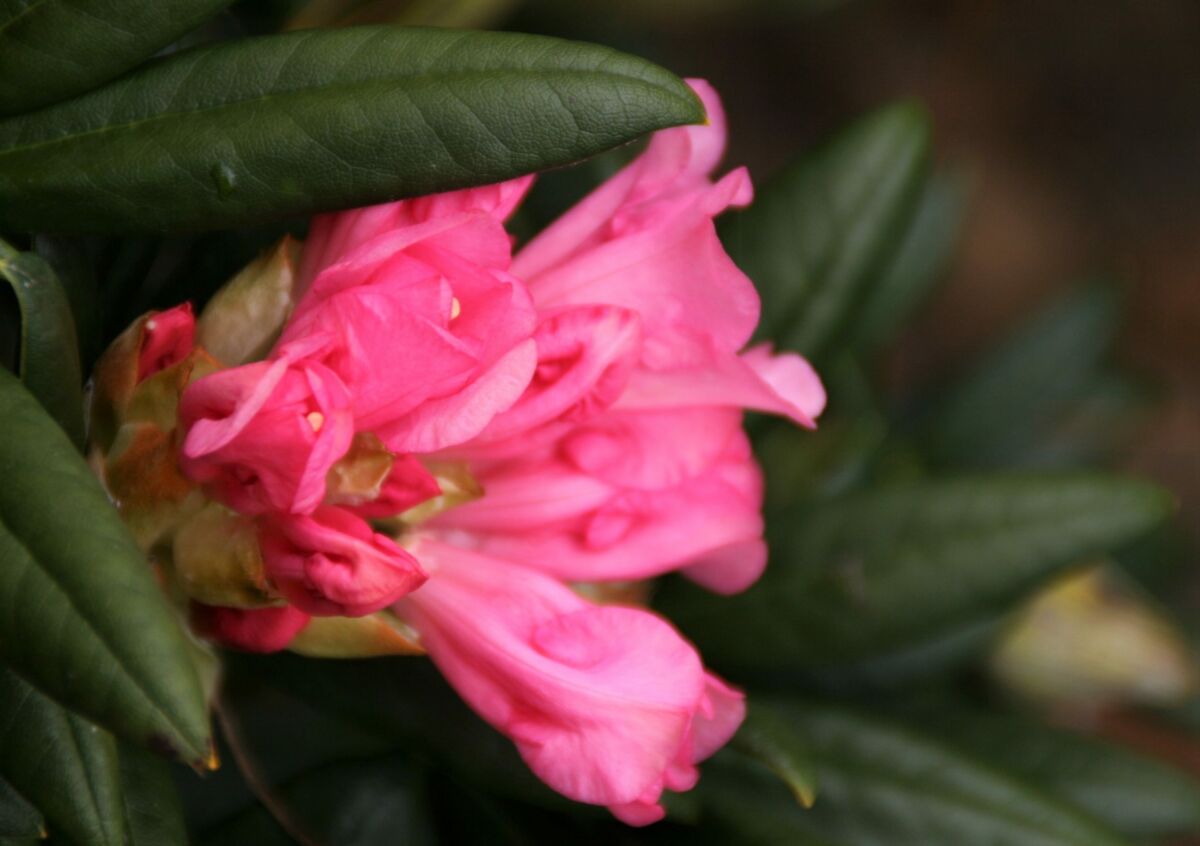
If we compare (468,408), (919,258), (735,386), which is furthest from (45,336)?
(919,258)

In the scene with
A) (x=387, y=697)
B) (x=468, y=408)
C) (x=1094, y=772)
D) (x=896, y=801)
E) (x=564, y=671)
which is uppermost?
(x=468, y=408)

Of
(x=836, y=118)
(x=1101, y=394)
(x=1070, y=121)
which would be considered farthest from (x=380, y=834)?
(x=1070, y=121)

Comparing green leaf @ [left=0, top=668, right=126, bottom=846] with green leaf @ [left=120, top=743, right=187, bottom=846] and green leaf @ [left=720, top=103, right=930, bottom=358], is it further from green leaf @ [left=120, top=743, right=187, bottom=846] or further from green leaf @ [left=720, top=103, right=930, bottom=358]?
green leaf @ [left=720, top=103, right=930, bottom=358]

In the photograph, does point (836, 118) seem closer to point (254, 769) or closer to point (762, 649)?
point (762, 649)

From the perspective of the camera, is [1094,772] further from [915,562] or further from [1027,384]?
[1027,384]

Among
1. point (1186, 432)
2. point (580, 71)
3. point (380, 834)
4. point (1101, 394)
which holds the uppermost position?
point (580, 71)

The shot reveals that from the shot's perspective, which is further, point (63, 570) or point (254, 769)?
point (254, 769)

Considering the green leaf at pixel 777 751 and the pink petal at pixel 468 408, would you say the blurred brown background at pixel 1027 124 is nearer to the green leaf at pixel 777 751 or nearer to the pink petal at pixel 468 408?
the green leaf at pixel 777 751

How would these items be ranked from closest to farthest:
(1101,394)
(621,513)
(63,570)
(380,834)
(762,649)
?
(63,570)
(621,513)
(380,834)
(762,649)
(1101,394)
